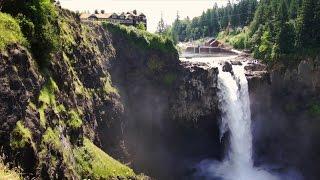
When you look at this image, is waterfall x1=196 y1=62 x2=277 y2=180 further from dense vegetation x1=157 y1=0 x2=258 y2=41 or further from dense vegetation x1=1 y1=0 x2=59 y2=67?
dense vegetation x1=157 y1=0 x2=258 y2=41

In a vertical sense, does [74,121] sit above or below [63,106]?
below

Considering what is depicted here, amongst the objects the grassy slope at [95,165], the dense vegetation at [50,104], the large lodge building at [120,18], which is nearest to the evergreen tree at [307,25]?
the large lodge building at [120,18]

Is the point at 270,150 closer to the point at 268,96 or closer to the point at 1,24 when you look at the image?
the point at 268,96

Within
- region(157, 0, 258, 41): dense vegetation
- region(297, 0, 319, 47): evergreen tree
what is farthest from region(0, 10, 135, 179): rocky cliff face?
region(157, 0, 258, 41): dense vegetation

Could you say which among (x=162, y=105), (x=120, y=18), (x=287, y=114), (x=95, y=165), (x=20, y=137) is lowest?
(x=287, y=114)

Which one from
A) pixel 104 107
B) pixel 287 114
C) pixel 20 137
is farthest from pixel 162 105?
pixel 20 137

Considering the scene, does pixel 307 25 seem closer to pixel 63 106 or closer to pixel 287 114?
pixel 287 114

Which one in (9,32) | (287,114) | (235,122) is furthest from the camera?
(287,114)
